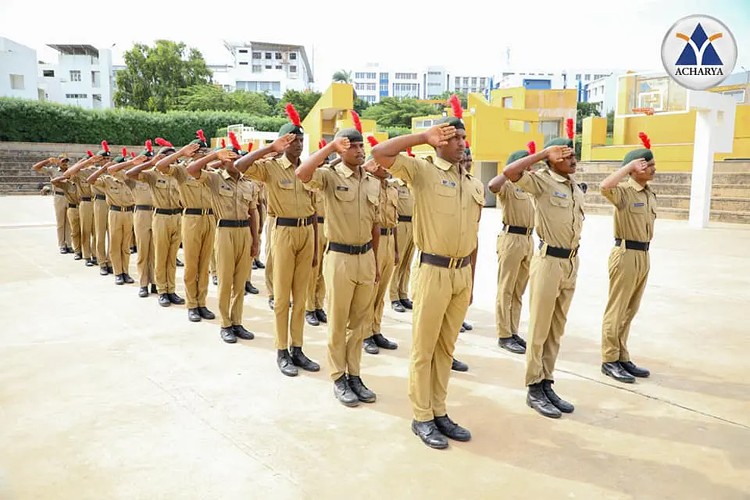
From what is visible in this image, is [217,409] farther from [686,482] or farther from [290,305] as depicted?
[686,482]

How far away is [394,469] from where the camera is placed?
3004 mm

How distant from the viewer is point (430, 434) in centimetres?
332

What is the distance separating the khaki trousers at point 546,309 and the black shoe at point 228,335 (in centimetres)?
277

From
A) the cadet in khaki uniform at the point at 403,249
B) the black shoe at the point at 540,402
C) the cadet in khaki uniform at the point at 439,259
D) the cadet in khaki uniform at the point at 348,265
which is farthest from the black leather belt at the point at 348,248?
the cadet in khaki uniform at the point at 403,249

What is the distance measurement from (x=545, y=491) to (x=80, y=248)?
986 cm

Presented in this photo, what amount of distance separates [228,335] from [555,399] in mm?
3036

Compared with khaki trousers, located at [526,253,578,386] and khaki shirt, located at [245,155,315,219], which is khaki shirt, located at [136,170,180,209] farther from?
khaki trousers, located at [526,253,578,386]

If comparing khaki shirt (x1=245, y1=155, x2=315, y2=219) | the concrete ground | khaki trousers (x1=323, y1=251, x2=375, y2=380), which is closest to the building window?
the concrete ground

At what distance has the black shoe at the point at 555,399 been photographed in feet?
12.5

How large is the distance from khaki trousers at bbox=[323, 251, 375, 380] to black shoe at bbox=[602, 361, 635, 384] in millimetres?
2019

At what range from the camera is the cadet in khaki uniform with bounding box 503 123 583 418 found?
3.86m

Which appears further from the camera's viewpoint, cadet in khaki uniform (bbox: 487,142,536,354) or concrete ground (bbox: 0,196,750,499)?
cadet in khaki uniform (bbox: 487,142,536,354)

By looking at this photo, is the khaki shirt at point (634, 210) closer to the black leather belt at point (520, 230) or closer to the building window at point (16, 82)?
the black leather belt at point (520, 230)

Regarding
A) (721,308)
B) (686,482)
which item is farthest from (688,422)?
(721,308)
